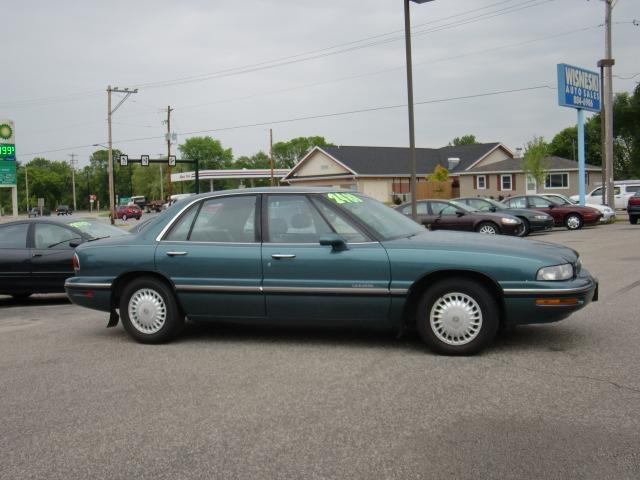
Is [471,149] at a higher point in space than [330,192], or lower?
higher

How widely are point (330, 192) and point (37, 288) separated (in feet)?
18.8

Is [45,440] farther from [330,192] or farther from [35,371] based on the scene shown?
[330,192]

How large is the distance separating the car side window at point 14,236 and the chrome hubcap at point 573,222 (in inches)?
792

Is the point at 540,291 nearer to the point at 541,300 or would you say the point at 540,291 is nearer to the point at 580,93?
the point at 541,300

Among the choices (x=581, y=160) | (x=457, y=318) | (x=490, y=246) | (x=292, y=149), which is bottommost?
(x=457, y=318)

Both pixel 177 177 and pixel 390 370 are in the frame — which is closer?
pixel 390 370

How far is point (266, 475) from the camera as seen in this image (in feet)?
11.2

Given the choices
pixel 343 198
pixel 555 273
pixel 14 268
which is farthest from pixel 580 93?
pixel 555 273

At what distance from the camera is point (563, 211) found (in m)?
24.9

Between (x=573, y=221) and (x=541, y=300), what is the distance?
20828mm

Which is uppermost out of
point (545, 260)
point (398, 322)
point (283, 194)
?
point (283, 194)

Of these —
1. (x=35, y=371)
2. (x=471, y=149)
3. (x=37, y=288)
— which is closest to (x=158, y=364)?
(x=35, y=371)

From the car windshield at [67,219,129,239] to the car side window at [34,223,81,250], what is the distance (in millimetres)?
150

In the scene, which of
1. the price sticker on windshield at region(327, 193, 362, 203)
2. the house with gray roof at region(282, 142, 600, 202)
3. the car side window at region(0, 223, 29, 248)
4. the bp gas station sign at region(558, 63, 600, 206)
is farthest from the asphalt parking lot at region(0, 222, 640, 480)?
the house with gray roof at region(282, 142, 600, 202)
